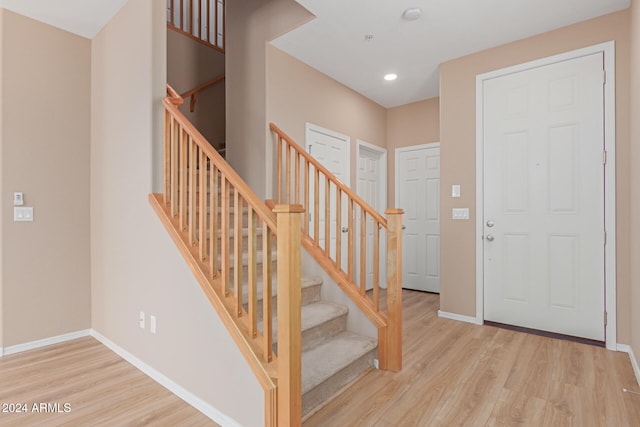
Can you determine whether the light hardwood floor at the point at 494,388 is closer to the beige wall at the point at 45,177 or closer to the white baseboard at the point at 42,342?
the white baseboard at the point at 42,342

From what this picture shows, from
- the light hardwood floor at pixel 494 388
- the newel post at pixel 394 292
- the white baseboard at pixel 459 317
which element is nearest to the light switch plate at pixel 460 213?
the white baseboard at pixel 459 317

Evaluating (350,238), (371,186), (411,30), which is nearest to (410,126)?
(371,186)

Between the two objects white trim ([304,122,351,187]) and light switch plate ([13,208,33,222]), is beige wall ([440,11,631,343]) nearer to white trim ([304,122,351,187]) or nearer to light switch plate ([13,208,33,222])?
white trim ([304,122,351,187])

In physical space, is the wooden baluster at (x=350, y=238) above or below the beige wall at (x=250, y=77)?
below

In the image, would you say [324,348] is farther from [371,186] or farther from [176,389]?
[371,186]

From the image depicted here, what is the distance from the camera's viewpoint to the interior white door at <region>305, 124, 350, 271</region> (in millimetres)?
3598

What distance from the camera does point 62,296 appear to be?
2.88 meters

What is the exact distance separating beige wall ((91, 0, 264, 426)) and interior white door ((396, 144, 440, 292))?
3520 millimetres

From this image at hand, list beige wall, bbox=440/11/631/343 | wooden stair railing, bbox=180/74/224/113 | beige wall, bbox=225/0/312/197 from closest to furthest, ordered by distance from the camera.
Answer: beige wall, bbox=440/11/631/343, beige wall, bbox=225/0/312/197, wooden stair railing, bbox=180/74/224/113

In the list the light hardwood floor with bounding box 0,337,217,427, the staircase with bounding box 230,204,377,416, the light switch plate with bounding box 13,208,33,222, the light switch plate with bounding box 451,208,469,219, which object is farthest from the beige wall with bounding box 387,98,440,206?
the light switch plate with bounding box 13,208,33,222

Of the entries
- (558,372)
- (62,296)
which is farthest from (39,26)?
(558,372)

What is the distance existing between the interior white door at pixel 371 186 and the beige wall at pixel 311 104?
23cm

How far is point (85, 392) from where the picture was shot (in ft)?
6.70

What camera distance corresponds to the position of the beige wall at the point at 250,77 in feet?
10.2
